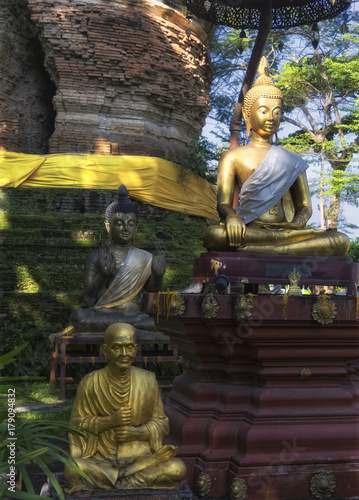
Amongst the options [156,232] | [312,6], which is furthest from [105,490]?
[156,232]

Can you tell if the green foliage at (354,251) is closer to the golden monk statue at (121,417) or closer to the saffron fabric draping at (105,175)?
the saffron fabric draping at (105,175)

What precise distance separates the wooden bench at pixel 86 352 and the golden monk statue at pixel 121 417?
3.55 metres

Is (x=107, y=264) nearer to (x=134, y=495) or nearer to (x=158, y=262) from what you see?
(x=158, y=262)

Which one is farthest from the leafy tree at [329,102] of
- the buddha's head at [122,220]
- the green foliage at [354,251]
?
the buddha's head at [122,220]

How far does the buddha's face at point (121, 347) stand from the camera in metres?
3.38

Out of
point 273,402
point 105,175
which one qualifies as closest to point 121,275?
point 273,402

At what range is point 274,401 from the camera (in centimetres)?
402

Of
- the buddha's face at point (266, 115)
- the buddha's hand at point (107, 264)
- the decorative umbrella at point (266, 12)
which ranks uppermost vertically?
the decorative umbrella at point (266, 12)

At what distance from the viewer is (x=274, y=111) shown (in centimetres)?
516

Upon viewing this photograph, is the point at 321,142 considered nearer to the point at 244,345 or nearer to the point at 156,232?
the point at 156,232

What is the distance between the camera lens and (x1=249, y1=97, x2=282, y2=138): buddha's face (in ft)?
16.9

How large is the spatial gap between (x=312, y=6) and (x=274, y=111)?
166 inches

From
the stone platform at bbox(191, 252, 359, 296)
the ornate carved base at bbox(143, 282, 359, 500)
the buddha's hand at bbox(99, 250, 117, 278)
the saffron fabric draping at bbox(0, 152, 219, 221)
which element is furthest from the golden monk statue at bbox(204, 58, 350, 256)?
the saffron fabric draping at bbox(0, 152, 219, 221)

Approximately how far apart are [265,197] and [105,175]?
9.11 meters
